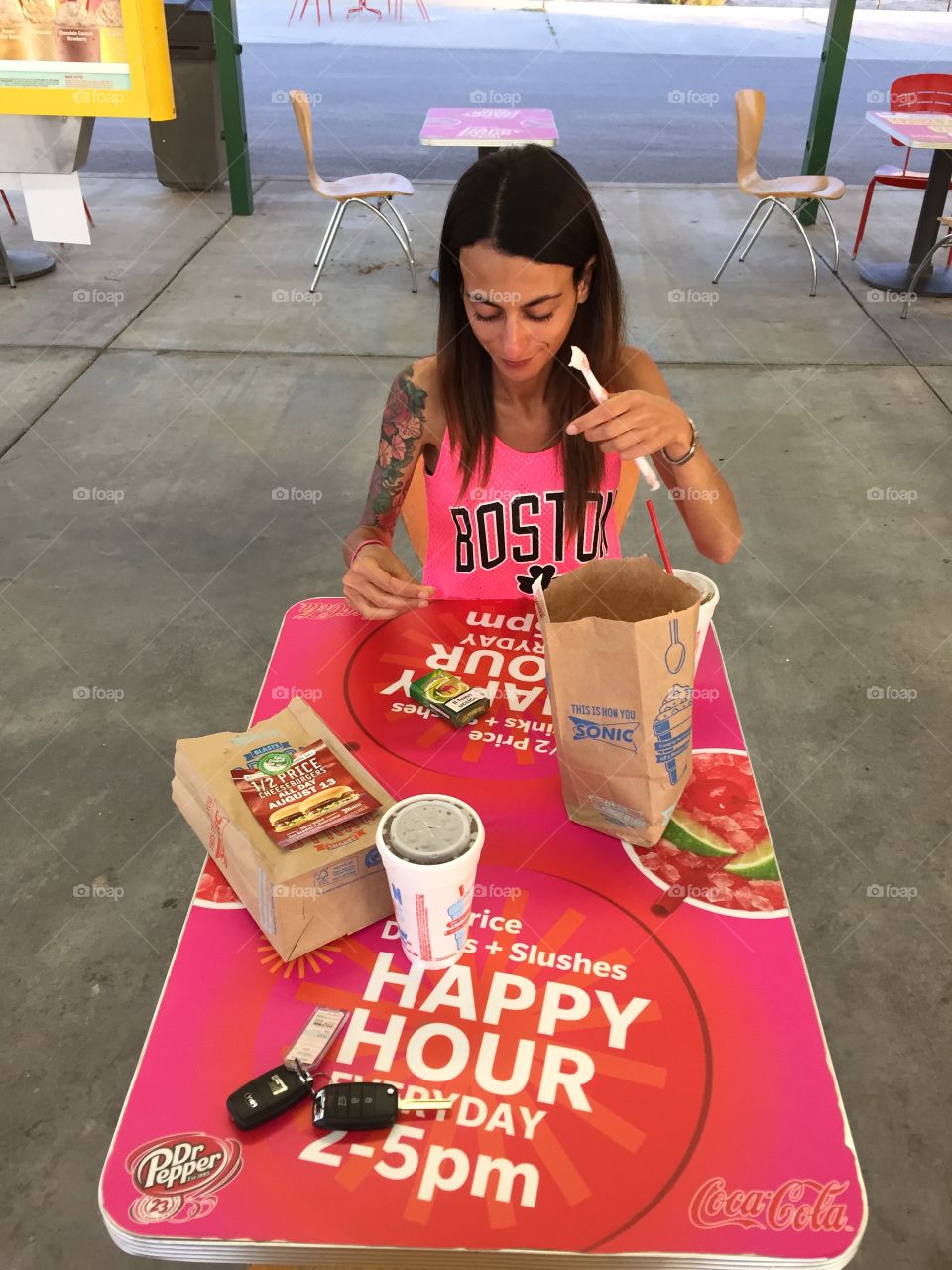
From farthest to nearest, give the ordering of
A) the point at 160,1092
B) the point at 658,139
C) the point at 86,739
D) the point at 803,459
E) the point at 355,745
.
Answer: the point at 658,139 → the point at 803,459 → the point at 86,739 → the point at 355,745 → the point at 160,1092

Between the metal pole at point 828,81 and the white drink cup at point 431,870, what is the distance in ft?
20.0

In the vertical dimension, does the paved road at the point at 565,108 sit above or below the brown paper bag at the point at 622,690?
below

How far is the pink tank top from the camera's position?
185 cm

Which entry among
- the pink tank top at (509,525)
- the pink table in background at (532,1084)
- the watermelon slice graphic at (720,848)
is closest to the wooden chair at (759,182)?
the pink tank top at (509,525)

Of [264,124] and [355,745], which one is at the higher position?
[355,745]

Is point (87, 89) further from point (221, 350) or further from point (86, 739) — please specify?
point (221, 350)

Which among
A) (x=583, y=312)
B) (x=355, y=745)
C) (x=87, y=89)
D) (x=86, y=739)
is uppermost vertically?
(x=87, y=89)

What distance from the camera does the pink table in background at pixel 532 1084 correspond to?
0.88m

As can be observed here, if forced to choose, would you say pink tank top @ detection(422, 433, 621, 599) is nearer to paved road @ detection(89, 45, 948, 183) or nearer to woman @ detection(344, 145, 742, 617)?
woman @ detection(344, 145, 742, 617)

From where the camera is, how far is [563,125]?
9195 millimetres

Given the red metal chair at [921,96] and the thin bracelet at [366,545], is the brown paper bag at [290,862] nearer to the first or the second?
the thin bracelet at [366,545]

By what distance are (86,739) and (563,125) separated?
8338 millimetres

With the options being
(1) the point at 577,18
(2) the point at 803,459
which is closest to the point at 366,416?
(2) the point at 803,459

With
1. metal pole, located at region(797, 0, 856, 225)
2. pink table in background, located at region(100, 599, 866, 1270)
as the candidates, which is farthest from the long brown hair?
metal pole, located at region(797, 0, 856, 225)
